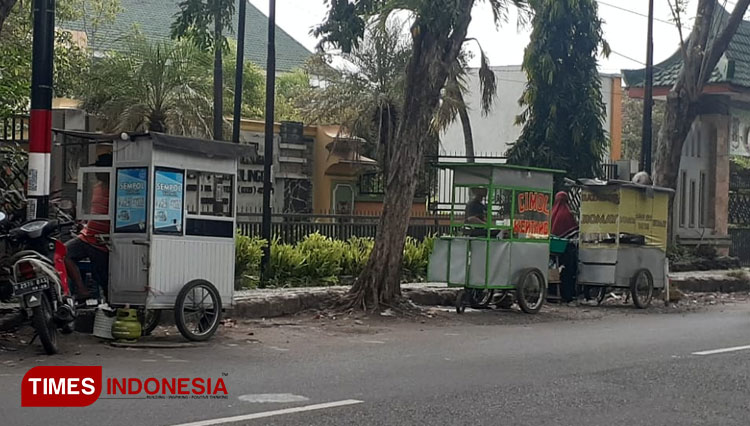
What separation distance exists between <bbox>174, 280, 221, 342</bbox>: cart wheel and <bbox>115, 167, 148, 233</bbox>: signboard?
2.77ft

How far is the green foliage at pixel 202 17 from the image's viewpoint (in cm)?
1376

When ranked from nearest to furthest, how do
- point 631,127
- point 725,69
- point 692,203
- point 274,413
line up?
1. point 274,413
2. point 725,69
3. point 692,203
4. point 631,127

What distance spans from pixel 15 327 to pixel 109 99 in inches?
692

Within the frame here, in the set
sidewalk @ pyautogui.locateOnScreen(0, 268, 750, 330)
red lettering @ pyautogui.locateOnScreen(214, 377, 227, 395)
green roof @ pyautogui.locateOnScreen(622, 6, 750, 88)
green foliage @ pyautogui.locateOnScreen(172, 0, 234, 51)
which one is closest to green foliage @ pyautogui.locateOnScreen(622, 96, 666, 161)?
green roof @ pyautogui.locateOnScreen(622, 6, 750, 88)

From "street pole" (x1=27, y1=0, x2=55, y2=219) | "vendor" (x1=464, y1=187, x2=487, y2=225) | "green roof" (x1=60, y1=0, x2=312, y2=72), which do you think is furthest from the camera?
"green roof" (x1=60, y1=0, x2=312, y2=72)

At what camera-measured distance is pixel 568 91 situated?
1016 inches

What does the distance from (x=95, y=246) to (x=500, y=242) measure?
19.8 feet

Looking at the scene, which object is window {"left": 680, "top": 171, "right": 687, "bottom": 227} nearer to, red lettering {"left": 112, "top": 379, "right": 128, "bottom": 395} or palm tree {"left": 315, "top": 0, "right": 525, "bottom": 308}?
palm tree {"left": 315, "top": 0, "right": 525, "bottom": 308}

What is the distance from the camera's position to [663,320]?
605 inches

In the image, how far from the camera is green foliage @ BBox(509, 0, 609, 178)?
25.5m

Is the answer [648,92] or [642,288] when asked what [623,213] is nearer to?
[642,288]

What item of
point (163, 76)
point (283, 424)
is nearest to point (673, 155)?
point (163, 76)

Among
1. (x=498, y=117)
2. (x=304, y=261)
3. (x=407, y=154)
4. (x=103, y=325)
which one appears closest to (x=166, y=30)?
(x=498, y=117)

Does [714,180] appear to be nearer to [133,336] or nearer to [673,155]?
[673,155]
